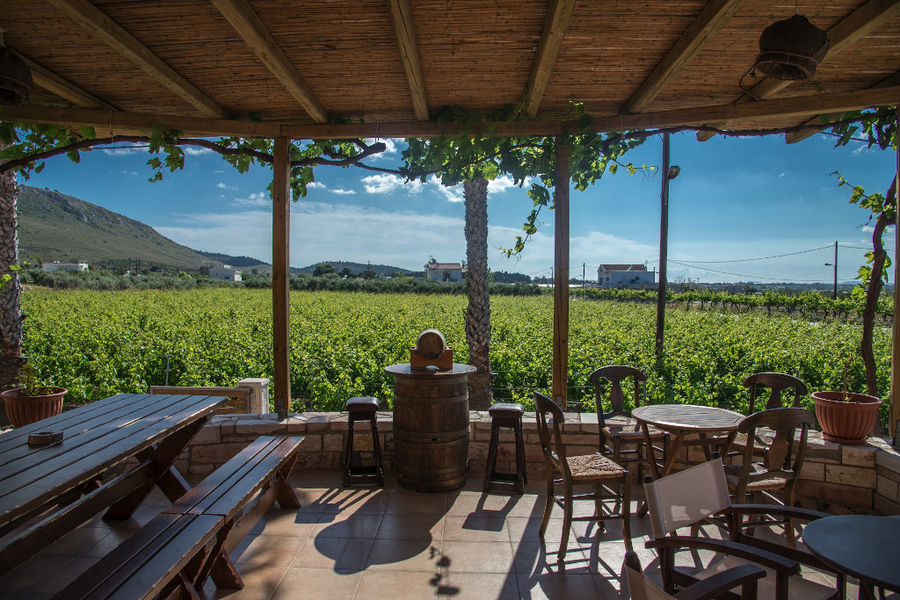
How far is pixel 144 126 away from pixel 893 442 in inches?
231

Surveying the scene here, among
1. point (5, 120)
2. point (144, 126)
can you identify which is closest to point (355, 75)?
point (144, 126)

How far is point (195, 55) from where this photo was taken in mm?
3211

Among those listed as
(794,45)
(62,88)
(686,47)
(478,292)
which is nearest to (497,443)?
(686,47)

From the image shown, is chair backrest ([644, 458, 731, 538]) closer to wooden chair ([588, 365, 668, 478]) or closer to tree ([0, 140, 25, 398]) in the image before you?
wooden chair ([588, 365, 668, 478])

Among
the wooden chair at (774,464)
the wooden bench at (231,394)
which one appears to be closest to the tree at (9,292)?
the wooden bench at (231,394)

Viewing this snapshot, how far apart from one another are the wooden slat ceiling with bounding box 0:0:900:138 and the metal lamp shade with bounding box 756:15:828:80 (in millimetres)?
299

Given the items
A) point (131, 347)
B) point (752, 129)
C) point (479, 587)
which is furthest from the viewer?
point (131, 347)

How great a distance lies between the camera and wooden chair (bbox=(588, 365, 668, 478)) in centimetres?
348

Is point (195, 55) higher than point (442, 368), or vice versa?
point (195, 55)

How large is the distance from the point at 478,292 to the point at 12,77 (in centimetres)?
503

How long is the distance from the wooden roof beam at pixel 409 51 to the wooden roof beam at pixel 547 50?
0.71m

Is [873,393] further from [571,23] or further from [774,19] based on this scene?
[571,23]

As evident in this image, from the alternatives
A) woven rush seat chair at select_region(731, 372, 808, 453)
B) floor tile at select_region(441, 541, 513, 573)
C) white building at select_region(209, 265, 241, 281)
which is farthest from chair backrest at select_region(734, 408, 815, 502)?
white building at select_region(209, 265, 241, 281)

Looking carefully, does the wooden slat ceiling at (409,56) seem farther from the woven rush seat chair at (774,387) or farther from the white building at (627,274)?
the white building at (627,274)
